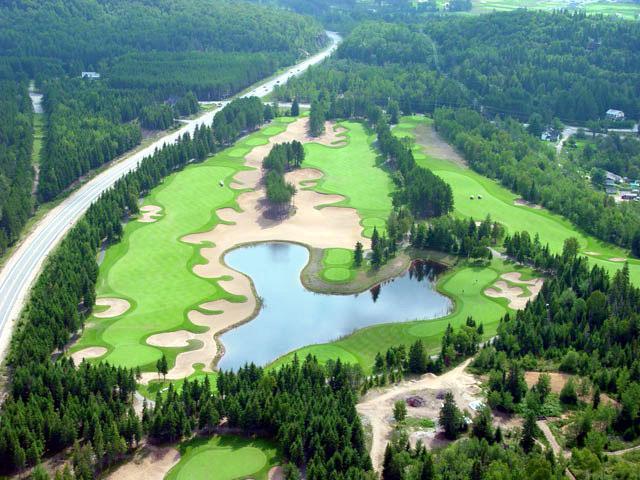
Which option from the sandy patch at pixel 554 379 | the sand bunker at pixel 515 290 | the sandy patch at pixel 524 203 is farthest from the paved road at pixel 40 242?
the sandy patch at pixel 524 203

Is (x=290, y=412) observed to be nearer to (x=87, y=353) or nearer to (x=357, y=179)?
(x=87, y=353)

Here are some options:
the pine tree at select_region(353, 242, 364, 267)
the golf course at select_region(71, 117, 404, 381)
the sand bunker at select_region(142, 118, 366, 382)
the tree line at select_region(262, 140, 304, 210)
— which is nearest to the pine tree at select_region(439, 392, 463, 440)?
the sand bunker at select_region(142, 118, 366, 382)

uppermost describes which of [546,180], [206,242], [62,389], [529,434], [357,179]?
[546,180]

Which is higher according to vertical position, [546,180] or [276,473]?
[546,180]

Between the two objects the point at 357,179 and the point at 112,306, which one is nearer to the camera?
the point at 112,306

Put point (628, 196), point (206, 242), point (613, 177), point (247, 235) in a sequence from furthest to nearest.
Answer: point (613, 177) < point (628, 196) < point (247, 235) < point (206, 242)

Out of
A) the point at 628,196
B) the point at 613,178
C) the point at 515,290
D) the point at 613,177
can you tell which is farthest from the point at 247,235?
the point at 613,177

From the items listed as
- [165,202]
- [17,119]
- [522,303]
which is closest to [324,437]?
[522,303]
